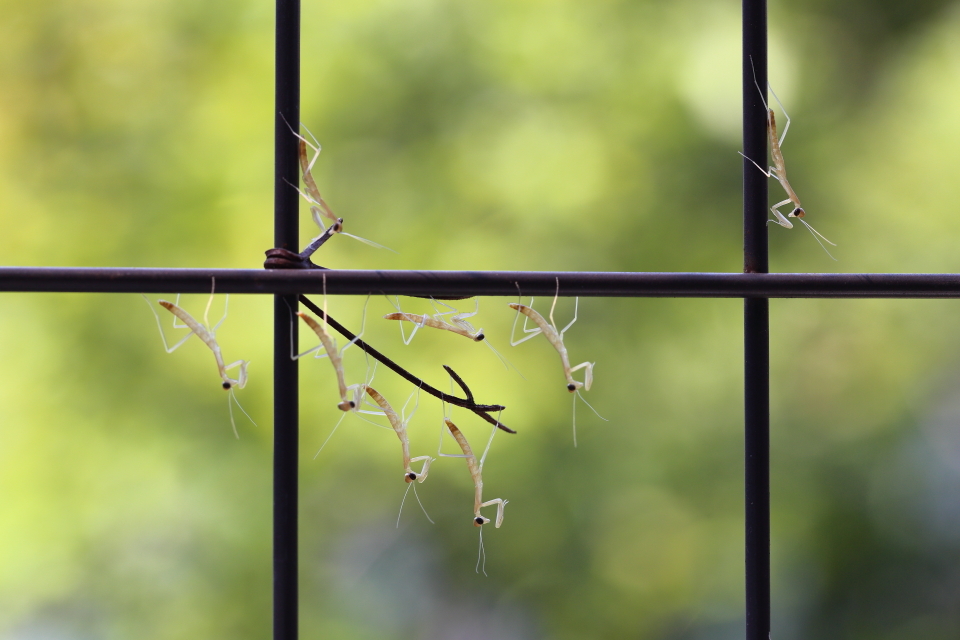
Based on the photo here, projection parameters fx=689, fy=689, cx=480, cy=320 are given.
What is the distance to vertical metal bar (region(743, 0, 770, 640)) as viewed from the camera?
29 centimetres

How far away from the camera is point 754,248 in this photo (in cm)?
29

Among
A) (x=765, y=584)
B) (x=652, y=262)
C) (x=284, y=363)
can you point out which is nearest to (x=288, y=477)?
(x=284, y=363)

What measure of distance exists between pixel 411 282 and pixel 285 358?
2.3 inches

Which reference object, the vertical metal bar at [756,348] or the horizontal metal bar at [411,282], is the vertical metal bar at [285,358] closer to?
the horizontal metal bar at [411,282]

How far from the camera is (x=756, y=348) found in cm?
29

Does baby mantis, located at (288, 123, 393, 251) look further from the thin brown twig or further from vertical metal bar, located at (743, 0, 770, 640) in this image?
vertical metal bar, located at (743, 0, 770, 640)

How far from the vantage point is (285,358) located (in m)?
0.27

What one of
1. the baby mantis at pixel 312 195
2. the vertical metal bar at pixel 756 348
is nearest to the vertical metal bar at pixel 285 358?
the baby mantis at pixel 312 195

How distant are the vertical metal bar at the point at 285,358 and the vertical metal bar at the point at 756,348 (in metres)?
0.19

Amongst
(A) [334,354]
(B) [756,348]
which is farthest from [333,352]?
(B) [756,348]

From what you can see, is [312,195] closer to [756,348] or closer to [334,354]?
[334,354]

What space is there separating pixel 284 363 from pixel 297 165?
0.26 feet

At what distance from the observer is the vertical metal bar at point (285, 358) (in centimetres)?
27

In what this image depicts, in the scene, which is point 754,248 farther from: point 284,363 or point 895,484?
point 895,484
